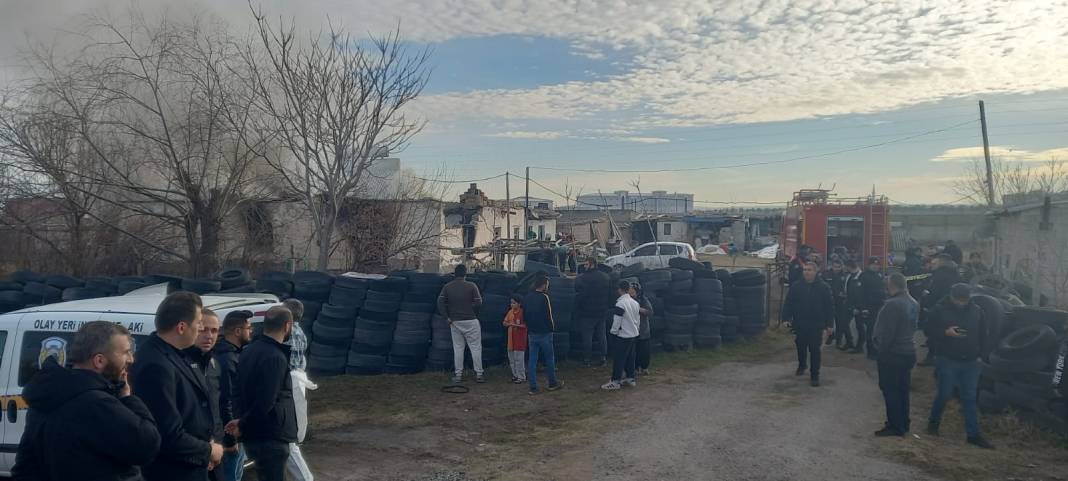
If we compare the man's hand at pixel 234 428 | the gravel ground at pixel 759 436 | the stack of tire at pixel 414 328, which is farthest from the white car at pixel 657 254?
the man's hand at pixel 234 428

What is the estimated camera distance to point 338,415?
823cm

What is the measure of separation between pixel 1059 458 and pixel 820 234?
17.4m

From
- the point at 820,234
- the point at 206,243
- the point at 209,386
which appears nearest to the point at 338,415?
the point at 209,386

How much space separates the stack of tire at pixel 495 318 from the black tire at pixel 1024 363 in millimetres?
6223

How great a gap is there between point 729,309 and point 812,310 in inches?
121

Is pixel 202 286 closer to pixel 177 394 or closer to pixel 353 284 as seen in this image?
pixel 353 284

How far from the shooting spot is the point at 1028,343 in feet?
23.6

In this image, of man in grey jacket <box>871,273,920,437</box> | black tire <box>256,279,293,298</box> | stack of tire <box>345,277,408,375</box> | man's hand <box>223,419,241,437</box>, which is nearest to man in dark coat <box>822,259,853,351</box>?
man in grey jacket <box>871,273,920,437</box>

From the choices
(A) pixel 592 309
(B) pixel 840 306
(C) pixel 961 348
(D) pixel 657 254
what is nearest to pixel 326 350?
(A) pixel 592 309

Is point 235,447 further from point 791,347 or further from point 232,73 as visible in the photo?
point 232,73

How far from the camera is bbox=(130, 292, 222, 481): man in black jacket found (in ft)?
11.2

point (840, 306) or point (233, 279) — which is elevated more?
point (233, 279)

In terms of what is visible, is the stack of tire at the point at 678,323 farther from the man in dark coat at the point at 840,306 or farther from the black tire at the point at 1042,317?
the black tire at the point at 1042,317

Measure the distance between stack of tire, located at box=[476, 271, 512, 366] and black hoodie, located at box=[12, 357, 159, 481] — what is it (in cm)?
726
